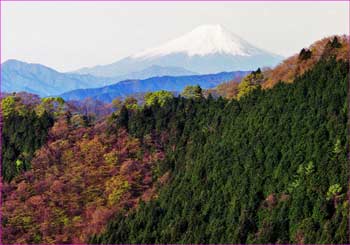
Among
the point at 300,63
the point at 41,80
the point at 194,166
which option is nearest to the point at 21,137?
the point at 194,166

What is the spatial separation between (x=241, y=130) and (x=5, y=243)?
12.0m

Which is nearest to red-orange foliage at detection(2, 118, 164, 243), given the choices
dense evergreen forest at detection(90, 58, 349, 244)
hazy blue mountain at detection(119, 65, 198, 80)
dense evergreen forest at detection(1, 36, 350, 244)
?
dense evergreen forest at detection(1, 36, 350, 244)

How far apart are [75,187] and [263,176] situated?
39.0ft

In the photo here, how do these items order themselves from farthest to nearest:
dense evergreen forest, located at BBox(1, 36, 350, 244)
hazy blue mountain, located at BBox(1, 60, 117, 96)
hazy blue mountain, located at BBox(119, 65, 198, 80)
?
hazy blue mountain, located at BBox(1, 60, 117, 96), hazy blue mountain, located at BBox(119, 65, 198, 80), dense evergreen forest, located at BBox(1, 36, 350, 244)

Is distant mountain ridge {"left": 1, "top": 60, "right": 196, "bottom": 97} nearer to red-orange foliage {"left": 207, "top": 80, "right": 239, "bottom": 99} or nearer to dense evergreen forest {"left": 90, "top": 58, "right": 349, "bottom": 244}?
red-orange foliage {"left": 207, "top": 80, "right": 239, "bottom": 99}

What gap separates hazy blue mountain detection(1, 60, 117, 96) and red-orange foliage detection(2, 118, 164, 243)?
488 ft

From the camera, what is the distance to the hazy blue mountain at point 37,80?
186 meters

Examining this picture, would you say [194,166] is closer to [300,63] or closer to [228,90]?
[300,63]

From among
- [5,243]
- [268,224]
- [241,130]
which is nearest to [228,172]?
[241,130]

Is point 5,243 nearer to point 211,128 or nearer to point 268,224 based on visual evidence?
point 211,128

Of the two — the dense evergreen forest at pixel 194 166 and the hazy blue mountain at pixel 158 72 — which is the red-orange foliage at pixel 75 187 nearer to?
the dense evergreen forest at pixel 194 166

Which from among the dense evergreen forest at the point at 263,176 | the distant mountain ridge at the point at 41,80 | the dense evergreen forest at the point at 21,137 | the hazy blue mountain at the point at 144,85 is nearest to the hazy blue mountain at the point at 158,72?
the distant mountain ridge at the point at 41,80

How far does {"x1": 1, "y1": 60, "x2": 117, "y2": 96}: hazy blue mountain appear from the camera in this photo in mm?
185875

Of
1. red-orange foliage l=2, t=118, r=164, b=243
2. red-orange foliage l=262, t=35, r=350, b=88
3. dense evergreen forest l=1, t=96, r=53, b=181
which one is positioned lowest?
red-orange foliage l=2, t=118, r=164, b=243
